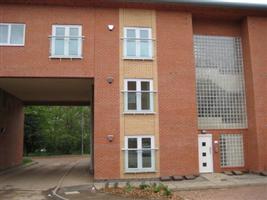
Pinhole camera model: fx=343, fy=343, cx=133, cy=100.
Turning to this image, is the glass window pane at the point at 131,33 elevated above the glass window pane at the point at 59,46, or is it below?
above

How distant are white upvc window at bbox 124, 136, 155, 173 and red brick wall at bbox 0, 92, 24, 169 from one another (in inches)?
406

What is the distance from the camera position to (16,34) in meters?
17.9

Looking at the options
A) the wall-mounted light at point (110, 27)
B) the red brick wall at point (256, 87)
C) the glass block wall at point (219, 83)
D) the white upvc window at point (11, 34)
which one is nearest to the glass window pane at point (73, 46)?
the wall-mounted light at point (110, 27)

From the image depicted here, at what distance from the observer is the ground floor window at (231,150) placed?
64.6 feet

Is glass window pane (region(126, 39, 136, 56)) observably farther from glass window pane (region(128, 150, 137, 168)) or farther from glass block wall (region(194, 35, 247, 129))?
glass window pane (region(128, 150, 137, 168))

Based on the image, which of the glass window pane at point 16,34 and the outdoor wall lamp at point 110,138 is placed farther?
the glass window pane at point 16,34

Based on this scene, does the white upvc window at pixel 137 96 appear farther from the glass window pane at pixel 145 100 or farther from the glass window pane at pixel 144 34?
the glass window pane at pixel 144 34

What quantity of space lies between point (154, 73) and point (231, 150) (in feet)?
21.0

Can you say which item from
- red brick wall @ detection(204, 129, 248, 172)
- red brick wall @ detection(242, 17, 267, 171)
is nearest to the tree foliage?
red brick wall @ detection(204, 129, 248, 172)

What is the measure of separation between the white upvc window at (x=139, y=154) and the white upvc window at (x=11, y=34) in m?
7.56

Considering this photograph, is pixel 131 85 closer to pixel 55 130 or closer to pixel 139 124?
pixel 139 124

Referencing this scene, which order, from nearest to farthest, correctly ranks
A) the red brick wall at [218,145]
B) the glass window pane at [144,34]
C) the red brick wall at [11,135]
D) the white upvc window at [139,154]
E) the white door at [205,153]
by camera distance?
the white upvc window at [139,154], the glass window pane at [144,34], the white door at [205,153], the red brick wall at [218,145], the red brick wall at [11,135]

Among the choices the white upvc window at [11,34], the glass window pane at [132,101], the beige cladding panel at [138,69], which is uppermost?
the white upvc window at [11,34]

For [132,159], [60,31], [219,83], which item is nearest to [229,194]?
[132,159]
